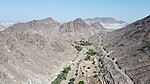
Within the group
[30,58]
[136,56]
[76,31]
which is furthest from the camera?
[76,31]

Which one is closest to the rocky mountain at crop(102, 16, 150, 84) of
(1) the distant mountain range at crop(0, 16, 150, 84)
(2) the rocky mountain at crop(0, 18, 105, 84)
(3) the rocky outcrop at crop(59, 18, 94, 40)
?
(1) the distant mountain range at crop(0, 16, 150, 84)

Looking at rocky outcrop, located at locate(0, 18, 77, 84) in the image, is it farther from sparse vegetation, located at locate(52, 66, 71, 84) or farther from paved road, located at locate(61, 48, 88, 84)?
paved road, located at locate(61, 48, 88, 84)

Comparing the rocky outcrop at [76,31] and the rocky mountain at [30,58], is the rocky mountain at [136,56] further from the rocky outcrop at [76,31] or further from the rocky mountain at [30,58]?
the rocky outcrop at [76,31]

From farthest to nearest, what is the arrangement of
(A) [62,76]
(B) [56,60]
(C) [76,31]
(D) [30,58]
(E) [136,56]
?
1. (C) [76,31]
2. (B) [56,60]
3. (E) [136,56]
4. (D) [30,58]
5. (A) [62,76]

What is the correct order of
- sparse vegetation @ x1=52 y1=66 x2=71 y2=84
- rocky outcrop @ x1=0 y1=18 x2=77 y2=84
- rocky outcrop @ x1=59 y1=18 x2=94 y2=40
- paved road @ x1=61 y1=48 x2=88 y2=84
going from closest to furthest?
1. rocky outcrop @ x1=0 y1=18 x2=77 y2=84
2. sparse vegetation @ x1=52 y1=66 x2=71 y2=84
3. paved road @ x1=61 y1=48 x2=88 y2=84
4. rocky outcrop @ x1=59 y1=18 x2=94 y2=40

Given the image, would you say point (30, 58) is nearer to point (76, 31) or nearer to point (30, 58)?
point (30, 58)

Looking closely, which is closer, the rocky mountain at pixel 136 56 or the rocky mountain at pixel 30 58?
the rocky mountain at pixel 30 58

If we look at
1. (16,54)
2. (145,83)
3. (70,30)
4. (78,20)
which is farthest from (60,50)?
(78,20)

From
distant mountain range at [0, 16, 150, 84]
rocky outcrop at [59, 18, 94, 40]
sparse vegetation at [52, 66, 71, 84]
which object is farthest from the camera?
rocky outcrop at [59, 18, 94, 40]

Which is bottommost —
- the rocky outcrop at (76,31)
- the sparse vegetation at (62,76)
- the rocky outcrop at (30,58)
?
the rocky outcrop at (76,31)

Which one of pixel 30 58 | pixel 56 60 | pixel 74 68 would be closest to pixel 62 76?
pixel 30 58

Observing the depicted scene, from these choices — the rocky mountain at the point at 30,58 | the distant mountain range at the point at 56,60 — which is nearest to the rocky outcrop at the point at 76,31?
the distant mountain range at the point at 56,60
